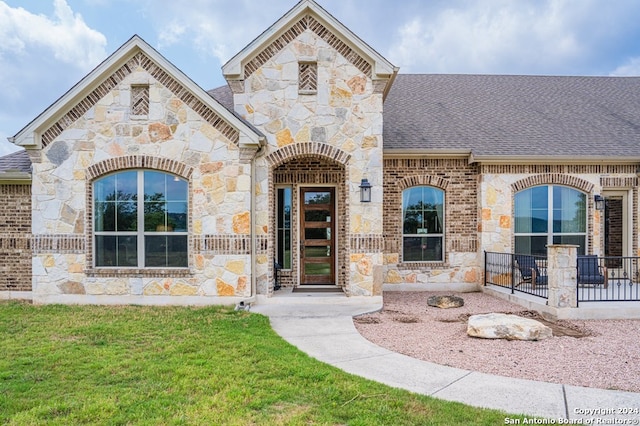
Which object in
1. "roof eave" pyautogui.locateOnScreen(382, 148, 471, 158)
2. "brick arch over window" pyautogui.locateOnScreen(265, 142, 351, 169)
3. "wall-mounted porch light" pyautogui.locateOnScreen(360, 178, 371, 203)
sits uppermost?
"roof eave" pyautogui.locateOnScreen(382, 148, 471, 158)

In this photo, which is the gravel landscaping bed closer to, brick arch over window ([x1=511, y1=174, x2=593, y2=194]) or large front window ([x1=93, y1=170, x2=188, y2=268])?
brick arch over window ([x1=511, y1=174, x2=593, y2=194])

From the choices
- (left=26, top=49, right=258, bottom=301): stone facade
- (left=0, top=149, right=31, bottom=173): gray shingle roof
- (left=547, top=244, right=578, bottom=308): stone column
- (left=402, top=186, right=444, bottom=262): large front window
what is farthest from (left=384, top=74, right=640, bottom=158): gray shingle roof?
(left=0, top=149, right=31, bottom=173): gray shingle roof

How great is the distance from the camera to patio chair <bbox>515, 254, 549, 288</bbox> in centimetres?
967

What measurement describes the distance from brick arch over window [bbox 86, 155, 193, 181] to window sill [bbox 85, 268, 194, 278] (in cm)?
199

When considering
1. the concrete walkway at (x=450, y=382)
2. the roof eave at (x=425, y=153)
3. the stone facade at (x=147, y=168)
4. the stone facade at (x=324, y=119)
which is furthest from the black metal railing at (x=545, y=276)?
the stone facade at (x=147, y=168)

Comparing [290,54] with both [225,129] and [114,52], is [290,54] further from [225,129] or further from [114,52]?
[114,52]

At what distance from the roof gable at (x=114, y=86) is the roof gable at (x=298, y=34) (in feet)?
3.23

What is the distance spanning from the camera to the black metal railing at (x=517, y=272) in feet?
32.0

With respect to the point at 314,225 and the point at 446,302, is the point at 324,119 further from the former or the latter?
the point at 446,302

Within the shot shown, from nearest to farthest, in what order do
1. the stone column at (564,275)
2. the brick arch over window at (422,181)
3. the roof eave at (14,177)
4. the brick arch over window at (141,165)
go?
1. the stone column at (564,275)
2. the brick arch over window at (141,165)
3. the roof eave at (14,177)
4. the brick arch over window at (422,181)

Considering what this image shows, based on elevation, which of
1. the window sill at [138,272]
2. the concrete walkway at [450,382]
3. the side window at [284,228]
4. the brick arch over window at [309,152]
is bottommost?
the concrete walkway at [450,382]

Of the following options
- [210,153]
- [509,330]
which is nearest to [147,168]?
[210,153]

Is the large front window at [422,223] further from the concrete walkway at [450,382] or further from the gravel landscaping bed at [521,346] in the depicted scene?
the concrete walkway at [450,382]

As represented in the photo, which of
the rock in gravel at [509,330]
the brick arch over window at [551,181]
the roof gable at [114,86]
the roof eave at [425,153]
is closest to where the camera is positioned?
the rock in gravel at [509,330]
